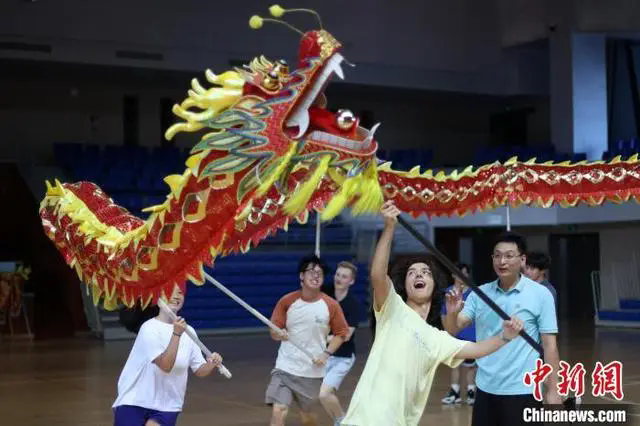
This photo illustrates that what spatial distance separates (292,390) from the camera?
928cm

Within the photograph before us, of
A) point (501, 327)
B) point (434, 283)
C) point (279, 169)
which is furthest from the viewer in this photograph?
point (501, 327)

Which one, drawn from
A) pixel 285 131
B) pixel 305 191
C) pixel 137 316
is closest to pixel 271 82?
pixel 285 131

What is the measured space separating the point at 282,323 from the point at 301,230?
15.7 meters

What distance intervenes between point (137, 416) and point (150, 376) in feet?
0.83

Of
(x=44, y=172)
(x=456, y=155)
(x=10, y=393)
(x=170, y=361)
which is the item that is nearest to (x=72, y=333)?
(x=44, y=172)

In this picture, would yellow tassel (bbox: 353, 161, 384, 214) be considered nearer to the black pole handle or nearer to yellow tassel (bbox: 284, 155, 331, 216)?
yellow tassel (bbox: 284, 155, 331, 216)

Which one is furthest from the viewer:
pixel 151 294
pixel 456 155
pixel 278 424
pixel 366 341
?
pixel 456 155

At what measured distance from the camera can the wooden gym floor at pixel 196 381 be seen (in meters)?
11.8

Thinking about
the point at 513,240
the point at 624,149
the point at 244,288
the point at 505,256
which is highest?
the point at 624,149

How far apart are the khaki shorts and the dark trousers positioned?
3134 millimetres

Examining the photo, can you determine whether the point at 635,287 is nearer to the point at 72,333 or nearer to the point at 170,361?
the point at 72,333

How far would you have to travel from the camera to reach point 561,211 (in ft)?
81.0

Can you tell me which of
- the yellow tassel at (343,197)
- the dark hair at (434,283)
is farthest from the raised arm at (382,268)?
the yellow tassel at (343,197)

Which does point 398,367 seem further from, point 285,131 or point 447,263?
point 285,131
